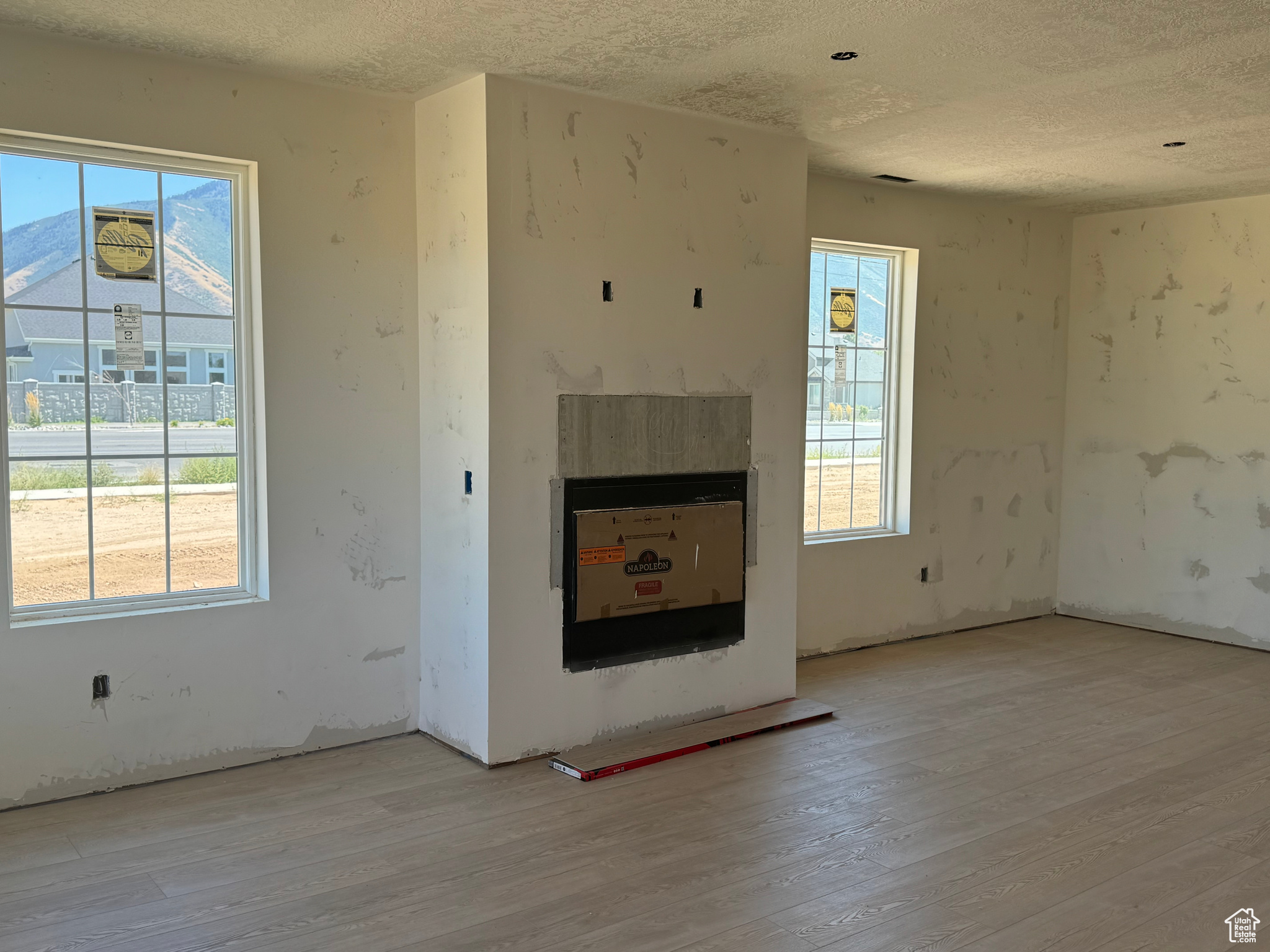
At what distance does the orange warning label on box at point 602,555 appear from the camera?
421 cm

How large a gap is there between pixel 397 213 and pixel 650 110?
3.76ft

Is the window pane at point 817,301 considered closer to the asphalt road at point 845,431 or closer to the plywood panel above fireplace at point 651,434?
the asphalt road at point 845,431

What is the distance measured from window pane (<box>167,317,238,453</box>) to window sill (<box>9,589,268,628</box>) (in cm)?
57

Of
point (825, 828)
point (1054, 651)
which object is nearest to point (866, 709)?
point (825, 828)

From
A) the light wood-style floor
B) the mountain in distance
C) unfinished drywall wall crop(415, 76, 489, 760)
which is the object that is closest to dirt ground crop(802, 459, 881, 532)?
the light wood-style floor

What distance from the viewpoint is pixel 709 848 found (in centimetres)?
334

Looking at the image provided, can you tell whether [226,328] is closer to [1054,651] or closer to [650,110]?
[650,110]

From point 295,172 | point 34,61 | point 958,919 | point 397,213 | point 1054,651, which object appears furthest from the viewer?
point 1054,651

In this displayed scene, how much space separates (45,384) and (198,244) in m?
0.76

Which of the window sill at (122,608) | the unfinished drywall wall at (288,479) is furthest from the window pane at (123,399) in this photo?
the window sill at (122,608)

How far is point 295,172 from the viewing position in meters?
3.98

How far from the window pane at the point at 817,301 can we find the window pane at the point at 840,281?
1.4 inches

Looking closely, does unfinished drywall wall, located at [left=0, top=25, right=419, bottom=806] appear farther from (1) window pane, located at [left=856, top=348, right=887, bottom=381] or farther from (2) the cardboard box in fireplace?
(1) window pane, located at [left=856, top=348, right=887, bottom=381]

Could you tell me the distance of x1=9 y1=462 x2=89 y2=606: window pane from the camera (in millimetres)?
3600
